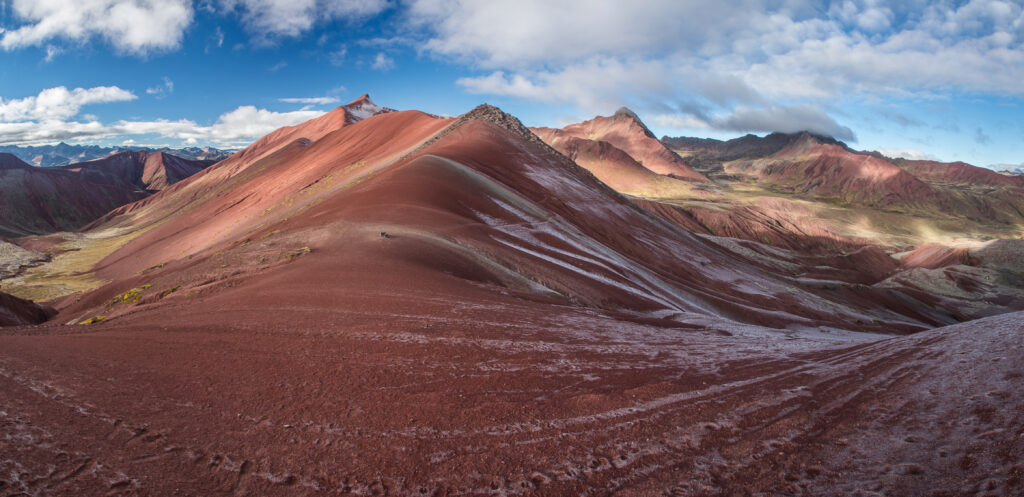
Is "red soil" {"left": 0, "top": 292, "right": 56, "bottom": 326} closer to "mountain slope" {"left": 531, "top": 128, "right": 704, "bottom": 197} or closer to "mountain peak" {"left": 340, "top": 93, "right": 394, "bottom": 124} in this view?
Answer: "mountain peak" {"left": 340, "top": 93, "right": 394, "bottom": 124}

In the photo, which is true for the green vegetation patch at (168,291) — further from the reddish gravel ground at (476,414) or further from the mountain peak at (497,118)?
the mountain peak at (497,118)

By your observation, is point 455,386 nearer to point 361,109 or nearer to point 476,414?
point 476,414

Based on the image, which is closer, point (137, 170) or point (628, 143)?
point (137, 170)

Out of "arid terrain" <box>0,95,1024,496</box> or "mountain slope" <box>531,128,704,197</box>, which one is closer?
"arid terrain" <box>0,95,1024,496</box>

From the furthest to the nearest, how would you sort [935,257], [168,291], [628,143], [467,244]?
[628,143] → [935,257] → [467,244] → [168,291]

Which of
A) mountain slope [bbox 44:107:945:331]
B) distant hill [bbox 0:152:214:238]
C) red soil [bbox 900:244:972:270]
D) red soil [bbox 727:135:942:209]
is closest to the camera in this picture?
mountain slope [bbox 44:107:945:331]

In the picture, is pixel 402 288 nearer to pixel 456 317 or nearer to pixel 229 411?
pixel 456 317

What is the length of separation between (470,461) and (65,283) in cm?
4670

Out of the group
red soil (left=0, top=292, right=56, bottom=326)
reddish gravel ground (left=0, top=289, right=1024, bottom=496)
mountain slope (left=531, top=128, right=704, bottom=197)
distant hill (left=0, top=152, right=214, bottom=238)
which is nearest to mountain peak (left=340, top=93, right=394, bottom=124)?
mountain slope (left=531, top=128, right=704, bottom=197)

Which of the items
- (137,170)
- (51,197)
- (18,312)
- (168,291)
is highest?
(137,170)

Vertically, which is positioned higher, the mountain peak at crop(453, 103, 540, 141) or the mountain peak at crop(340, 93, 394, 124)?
the mountain peak at crop(340, 93, 394, 124)

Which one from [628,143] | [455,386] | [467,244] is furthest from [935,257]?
[628,143]

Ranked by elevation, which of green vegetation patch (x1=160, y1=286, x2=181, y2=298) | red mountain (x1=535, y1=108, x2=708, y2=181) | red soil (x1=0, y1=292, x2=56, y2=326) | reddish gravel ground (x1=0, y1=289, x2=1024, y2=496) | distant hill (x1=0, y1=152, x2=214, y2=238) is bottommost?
red soil (x1=0, y1=292, x2=56, y2=326)

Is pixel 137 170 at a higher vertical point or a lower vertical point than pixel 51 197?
higher
